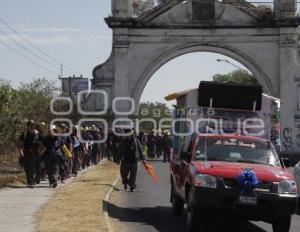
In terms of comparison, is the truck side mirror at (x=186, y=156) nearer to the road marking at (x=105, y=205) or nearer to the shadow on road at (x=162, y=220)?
the shadow on road at (x=162, y=220)

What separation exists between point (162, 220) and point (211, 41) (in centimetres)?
3197

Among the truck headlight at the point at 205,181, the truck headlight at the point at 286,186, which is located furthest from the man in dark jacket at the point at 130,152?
the truck headlight at the point at 286,186

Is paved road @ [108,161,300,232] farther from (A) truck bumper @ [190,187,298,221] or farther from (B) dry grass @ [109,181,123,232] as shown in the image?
(A) truck bumper @ [190,187,298,221]

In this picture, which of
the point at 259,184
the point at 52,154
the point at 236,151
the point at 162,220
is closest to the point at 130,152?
the point at 52,154

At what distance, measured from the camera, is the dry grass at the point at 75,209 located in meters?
11.9

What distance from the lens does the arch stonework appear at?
148 ft

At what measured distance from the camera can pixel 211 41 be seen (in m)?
45.1

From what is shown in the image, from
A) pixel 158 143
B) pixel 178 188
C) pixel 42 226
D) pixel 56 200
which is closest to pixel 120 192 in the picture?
pixel 56 200

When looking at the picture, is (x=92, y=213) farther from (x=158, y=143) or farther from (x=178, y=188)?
(x=158, y=143)

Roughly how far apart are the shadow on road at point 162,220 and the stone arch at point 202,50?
2959 centimetres

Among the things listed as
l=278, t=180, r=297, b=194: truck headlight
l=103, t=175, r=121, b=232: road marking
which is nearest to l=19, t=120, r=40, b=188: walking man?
l=103, t=175, r=121, b=232: road marking

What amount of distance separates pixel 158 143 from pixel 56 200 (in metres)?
29.4

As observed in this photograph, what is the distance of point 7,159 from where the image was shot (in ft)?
100

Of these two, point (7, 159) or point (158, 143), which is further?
point (158, 143)
